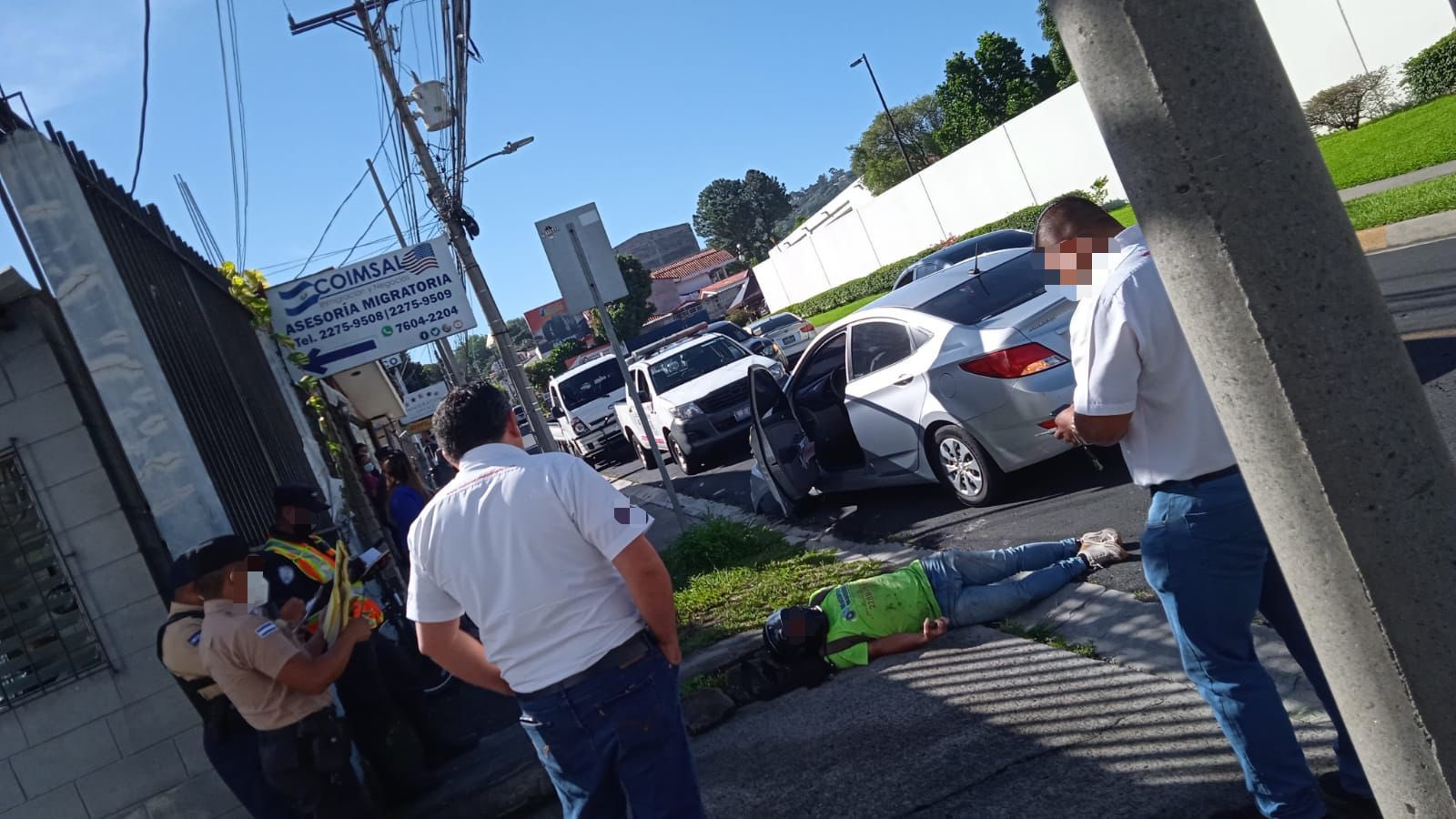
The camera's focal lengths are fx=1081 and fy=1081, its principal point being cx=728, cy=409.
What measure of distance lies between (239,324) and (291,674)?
610 centimetres

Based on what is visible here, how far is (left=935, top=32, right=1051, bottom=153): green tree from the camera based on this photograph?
52.2m

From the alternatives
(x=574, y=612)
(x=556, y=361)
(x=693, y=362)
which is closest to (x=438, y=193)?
(x=693, y=362)

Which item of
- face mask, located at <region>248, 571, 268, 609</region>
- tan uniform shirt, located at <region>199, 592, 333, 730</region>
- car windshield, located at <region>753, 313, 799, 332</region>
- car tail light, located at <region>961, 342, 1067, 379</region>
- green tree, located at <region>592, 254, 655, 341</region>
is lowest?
car tail light, located at <region>961, 342, 1067, 379</region>

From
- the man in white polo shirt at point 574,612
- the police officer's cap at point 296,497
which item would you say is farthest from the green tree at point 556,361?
the man in white polo shirt at point 574,612

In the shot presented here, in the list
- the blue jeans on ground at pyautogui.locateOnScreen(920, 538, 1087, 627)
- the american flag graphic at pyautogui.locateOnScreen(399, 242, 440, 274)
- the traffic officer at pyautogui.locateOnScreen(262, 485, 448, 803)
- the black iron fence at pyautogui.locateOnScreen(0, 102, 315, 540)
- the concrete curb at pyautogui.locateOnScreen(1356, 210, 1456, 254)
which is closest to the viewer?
the blue jeans on ground at pyautogui.locateOnScreen(920, 538, 1087, 627)

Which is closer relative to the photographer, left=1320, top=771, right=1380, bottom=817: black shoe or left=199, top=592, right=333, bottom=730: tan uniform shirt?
left=1320, top=771, right=1380, bottom=817: black shoe

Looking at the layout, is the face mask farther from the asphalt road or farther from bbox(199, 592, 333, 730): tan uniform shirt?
the asphalt road

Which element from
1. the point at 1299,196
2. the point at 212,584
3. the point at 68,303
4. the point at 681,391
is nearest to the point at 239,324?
the point at 68,303

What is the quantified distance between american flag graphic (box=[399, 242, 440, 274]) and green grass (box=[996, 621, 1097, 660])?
6771 mm

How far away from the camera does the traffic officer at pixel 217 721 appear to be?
4156 millimetres

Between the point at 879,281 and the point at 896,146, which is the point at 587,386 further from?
the point at 896,146

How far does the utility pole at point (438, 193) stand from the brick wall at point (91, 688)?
→ 10.9 metres

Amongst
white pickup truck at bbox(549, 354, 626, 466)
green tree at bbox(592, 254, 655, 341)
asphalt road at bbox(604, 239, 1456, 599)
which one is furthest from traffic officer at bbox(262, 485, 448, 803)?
green tree at bbox(592, 254, 655, 341)

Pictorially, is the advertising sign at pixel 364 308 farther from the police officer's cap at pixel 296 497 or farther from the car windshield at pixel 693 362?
the car windshield at pixel 693 362
